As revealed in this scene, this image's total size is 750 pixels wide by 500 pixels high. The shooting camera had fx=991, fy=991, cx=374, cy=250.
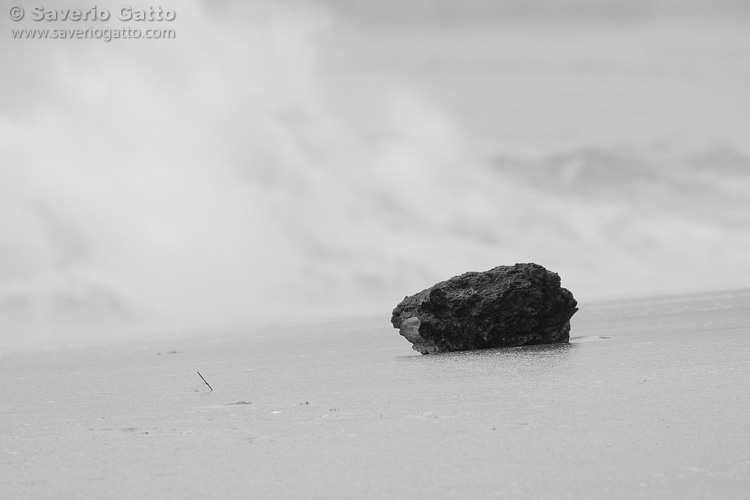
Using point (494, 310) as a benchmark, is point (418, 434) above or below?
below

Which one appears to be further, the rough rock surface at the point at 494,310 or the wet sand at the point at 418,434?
the rough rock surface at the point at 494,310

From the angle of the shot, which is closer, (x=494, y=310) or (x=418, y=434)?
(x=418, y=434)

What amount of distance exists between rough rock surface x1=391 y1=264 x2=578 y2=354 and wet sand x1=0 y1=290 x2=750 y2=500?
470 cm

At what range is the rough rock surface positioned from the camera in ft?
137

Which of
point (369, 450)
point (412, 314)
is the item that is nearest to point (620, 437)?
point (369, 450)

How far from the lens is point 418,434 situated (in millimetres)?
20469

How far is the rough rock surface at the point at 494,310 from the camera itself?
41906 mm

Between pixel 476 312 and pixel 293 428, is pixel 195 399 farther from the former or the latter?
pixel 476 312

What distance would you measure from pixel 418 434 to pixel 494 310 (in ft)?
72.2

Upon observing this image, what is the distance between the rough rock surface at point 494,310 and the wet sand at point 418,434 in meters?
4.70

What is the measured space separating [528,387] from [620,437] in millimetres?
8902

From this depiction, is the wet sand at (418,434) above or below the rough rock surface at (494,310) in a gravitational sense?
below

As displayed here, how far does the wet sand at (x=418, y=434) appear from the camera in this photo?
15.5 m

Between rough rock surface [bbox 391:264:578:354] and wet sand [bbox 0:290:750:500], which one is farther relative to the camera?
rough rock surface [bbox 391:264:578:354]
